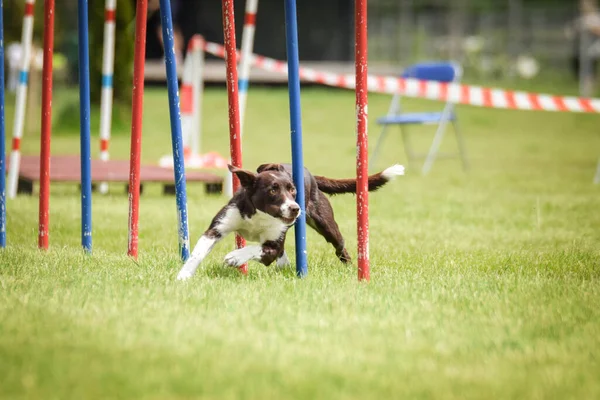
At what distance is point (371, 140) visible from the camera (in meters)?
17.7

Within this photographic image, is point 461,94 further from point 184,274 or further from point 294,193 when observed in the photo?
point 184,274

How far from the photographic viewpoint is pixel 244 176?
4.93 metres

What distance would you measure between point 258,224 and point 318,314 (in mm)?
1041

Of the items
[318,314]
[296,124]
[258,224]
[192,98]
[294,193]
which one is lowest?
[318,314]

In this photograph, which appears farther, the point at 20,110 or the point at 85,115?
the point at 20,110

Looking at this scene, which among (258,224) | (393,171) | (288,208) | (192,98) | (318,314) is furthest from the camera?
(192,98)

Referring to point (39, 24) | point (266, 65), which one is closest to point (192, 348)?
point (266, 65)

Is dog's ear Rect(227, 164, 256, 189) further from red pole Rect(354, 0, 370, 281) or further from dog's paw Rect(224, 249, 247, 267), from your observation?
red pole Rect(354, 0, 370, 281)

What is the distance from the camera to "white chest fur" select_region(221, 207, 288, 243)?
5.00 m

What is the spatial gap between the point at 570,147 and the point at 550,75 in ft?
38.0

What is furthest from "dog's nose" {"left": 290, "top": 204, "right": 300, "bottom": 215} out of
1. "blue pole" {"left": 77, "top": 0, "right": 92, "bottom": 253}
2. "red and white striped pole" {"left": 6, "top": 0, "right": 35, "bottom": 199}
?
"red and white striped pole" {"left": 6, "top": 0, "right": 35, "bottom": 199}

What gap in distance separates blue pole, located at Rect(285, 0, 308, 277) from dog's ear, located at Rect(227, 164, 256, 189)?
0.72ft

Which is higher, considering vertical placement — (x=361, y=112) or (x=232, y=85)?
(x=232, y=85)

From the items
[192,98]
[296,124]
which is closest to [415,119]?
[192,98]
